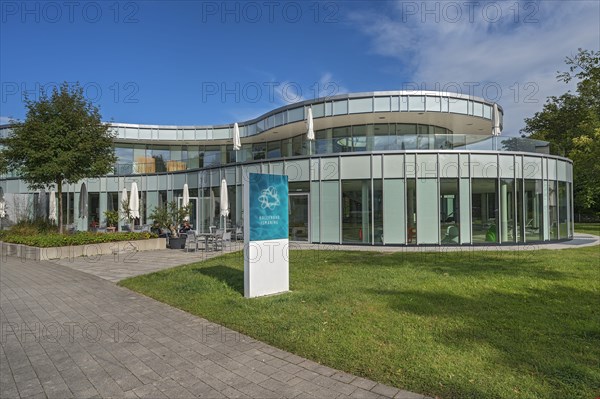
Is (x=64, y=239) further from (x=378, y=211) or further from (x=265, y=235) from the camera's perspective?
(x=378, y=211)

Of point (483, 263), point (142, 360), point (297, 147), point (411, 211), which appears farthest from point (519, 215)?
point (142, 360)

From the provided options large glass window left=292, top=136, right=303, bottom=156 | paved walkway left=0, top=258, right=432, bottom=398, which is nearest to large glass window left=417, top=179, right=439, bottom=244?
large glass window left=292, top=136, right=303, bottom=156

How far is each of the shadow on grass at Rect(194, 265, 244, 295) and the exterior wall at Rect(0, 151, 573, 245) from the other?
8.03m

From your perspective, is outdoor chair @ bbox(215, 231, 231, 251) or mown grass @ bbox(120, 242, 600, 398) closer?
mown grass @ bbox(120, 242, 600, 398)

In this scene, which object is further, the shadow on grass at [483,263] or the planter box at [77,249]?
the planter box at [77,249]

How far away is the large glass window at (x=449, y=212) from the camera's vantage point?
17188 millimetres

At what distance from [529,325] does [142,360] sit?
5350 millimetres

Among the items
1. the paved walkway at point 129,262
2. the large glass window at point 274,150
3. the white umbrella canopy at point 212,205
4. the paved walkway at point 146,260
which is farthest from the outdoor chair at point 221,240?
the white umbrella canopy at point 212,205

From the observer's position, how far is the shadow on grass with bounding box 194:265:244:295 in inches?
347

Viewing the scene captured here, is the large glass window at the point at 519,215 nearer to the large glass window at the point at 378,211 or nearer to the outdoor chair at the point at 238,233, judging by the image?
the large glass window at the point at 378,211

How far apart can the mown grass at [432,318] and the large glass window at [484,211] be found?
5949 millimetres

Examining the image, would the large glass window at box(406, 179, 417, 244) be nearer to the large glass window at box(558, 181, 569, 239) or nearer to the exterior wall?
the exterior wall

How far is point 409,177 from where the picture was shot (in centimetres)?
1739

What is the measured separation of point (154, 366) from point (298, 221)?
1507 centimetres
